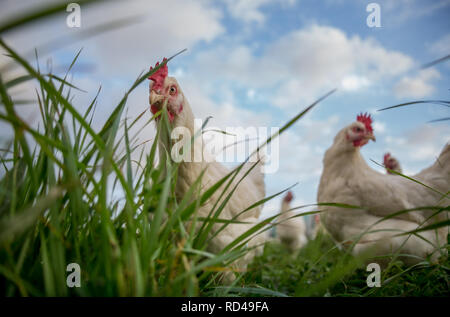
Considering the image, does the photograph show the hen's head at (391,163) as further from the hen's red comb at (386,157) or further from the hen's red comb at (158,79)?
the hen's red comb at (158,79)

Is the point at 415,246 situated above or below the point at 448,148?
below

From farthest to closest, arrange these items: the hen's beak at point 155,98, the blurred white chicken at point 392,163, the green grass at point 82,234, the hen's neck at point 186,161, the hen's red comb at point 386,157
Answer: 1. the hen's red comb at point 386,157
2. the blurred white chicken at point 392,163
3. the hen's neck at point 186,161
4. the hen's beak at point 155,98
5. the green grass at point 82,234

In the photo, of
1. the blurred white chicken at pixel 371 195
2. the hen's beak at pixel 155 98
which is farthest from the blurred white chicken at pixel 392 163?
the hen's beak at pixel 155 98

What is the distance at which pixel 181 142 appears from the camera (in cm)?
165

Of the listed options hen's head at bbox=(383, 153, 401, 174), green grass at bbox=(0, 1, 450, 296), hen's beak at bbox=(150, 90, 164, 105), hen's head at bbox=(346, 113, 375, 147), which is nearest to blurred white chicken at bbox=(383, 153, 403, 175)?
hen's head at bbox=(383, 153, 401, 174)

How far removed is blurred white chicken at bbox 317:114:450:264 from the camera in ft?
9.04

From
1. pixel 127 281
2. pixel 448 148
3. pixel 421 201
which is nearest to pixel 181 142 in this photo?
pixel 127 281

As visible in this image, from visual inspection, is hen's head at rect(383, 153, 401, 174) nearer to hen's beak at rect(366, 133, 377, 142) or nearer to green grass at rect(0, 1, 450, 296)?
hen's beak at rect(366, 133, 377, 142)

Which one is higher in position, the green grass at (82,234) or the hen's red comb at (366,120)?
the hen's red comb at (366,120)

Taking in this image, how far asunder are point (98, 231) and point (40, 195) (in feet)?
0.85

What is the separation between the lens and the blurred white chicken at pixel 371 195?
2.76 m

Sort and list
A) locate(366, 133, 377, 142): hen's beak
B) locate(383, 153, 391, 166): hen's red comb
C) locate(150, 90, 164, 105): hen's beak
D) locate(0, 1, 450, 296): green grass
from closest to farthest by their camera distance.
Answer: locate(0, 1, 450, 296): green grass, locate(150, 90, 164, 105): hen's beak, locate(366, 133, 377, 142): hen's beak, locate(383, 153, 391, 166): hen's red comb

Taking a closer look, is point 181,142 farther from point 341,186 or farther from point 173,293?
point 341,186
